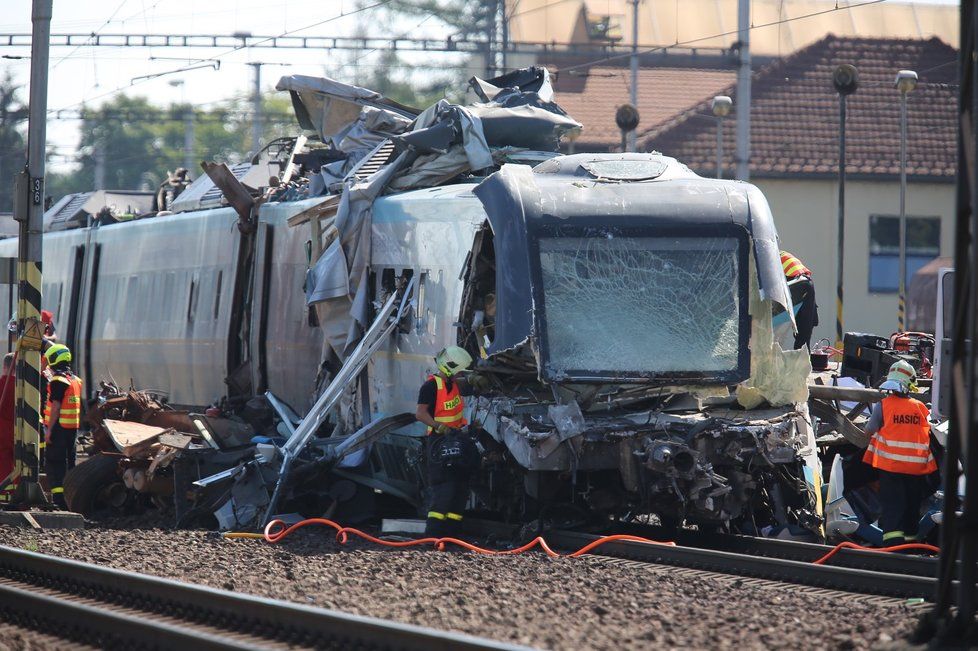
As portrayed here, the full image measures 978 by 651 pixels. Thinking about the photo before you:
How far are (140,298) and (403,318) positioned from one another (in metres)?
7.33

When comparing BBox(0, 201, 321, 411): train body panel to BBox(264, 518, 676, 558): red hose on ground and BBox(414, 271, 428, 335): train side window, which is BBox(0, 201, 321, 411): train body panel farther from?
BBox(264, 518, 676, 558): red hose on ground

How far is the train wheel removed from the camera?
14234 mm

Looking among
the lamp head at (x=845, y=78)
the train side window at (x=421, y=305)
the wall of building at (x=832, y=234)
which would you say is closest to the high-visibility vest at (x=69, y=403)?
the train side window at (x=421, y=305)

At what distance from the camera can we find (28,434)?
13.5 m

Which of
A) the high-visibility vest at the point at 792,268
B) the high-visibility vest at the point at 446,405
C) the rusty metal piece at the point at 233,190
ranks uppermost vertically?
the rusty metal piece at the point at 233,190

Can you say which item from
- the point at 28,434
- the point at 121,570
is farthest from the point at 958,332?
the point at 28,434

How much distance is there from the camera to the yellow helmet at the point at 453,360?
1142 centimetres

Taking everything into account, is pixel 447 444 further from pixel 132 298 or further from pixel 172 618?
pixel 132 298

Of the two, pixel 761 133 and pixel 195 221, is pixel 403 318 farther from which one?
pixel 761 133

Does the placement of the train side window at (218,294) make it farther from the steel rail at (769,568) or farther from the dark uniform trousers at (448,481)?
the steel rail at (769,568)

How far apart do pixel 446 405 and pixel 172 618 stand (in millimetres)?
3657

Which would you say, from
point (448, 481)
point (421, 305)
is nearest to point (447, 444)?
point (448, 481)

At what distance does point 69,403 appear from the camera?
14164 millimetres

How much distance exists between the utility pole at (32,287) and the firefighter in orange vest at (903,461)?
7.60 m
